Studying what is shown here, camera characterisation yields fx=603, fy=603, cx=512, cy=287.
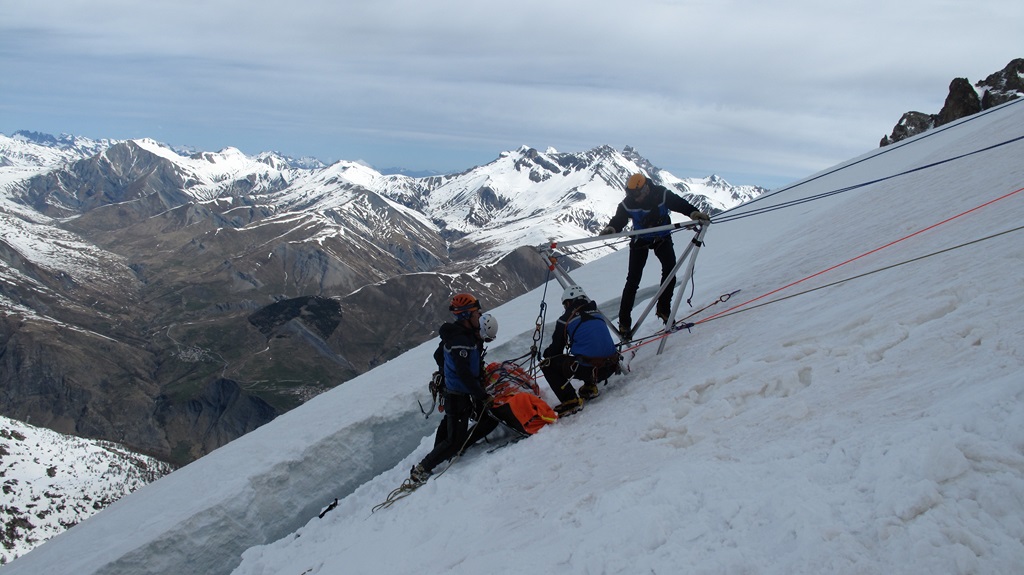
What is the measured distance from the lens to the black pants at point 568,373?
880 centimetres

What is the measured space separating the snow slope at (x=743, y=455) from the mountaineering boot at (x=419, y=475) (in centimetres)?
43

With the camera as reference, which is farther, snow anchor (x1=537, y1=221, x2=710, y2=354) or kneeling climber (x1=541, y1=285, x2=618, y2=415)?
snow anchor (x1=537, y1=221, x2=710, y2=354)

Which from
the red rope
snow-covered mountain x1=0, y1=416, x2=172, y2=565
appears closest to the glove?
the red rope

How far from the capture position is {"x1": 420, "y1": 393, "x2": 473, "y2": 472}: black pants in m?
8.91

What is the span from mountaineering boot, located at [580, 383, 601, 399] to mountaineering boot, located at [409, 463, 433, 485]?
258 centimetres

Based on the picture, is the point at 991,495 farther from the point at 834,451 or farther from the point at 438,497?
the point at 438,497

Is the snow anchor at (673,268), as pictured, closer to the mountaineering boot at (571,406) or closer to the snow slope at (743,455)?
the snow slope at (743,455)

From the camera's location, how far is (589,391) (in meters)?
8.94

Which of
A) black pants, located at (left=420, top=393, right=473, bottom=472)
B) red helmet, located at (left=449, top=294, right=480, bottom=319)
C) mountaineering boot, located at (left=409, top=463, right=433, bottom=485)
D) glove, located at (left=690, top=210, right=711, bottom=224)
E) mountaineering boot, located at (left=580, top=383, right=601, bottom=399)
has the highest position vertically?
glove, located at (left=690, top=210, right=711, bottom=224)

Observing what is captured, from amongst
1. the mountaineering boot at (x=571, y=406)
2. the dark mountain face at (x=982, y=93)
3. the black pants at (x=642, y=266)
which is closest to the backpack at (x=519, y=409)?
the mountaineering boot at (x=571, y=406)

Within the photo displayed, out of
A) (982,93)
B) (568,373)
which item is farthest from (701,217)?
(982,93)

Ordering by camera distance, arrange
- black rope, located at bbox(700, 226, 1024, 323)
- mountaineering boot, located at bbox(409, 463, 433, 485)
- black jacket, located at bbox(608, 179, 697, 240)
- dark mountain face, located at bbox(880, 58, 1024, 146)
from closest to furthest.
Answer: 1. black rope, located at bbox(700, 226, 1024, 323)
2. mountaineering boot, located at bbox(409, 463, 433, 485)
3. black jacket, located at bbox(608, 179, 697, 240)
4. dark mountain face, located at bbox(880, 58, 1024, 146)

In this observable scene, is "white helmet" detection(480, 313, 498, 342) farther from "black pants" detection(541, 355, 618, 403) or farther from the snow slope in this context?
the snow slope

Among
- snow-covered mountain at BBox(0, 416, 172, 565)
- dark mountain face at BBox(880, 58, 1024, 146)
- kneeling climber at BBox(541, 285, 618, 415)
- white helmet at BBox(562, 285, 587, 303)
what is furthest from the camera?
snow-covered mountain at BBox(0, 416, 172, 565)
